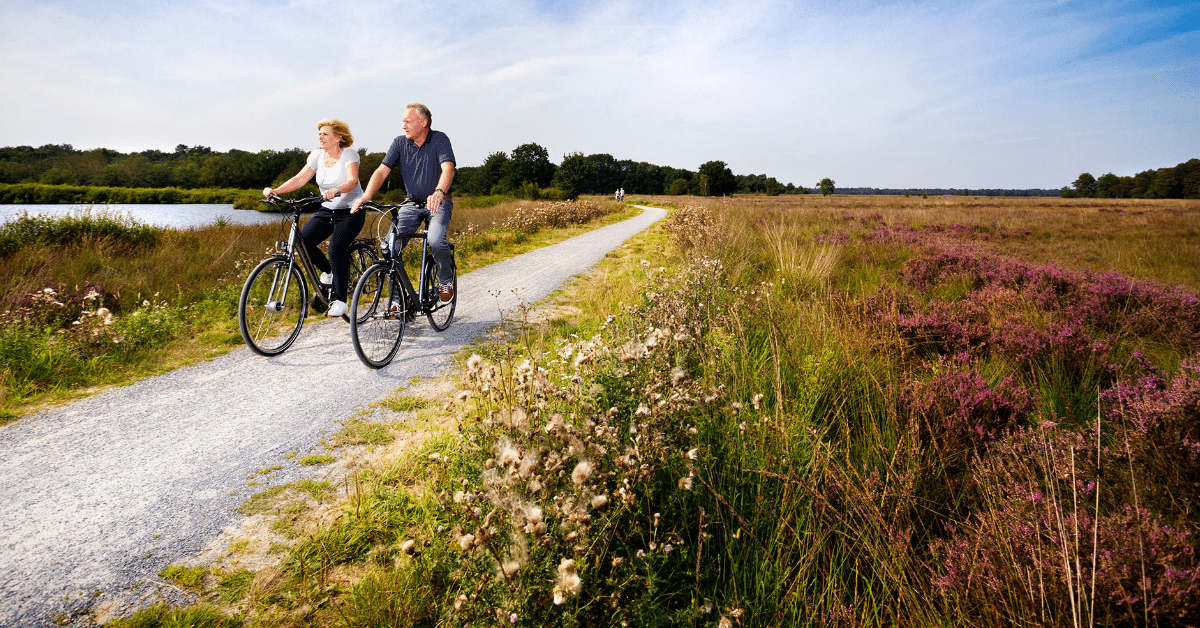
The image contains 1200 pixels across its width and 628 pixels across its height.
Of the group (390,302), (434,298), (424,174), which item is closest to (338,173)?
(424,174)

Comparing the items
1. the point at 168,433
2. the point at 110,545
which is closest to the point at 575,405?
the point at 110,545

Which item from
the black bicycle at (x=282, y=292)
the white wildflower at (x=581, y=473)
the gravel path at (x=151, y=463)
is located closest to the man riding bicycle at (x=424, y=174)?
the black bicycle at (x=282, y=292)

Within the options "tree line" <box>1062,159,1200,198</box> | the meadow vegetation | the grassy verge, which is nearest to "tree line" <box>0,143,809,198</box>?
the grassy verge

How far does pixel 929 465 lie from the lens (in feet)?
8.34

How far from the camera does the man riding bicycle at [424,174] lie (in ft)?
18.7

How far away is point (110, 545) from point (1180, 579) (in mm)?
4148

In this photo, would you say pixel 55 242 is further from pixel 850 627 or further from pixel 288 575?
pixel 850 627

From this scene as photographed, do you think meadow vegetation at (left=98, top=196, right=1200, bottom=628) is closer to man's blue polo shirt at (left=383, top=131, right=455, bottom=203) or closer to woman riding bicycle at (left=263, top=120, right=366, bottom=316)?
woman riding bicycle at (left=263, top=120, right=366, bottom=316)

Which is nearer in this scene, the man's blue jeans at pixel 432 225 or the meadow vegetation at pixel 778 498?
the meadow vegetation at pixel 778 498

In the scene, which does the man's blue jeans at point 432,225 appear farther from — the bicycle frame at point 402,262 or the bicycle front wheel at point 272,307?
the bicycle front wheel at point 272,307

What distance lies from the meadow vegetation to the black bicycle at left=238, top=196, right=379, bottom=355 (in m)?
2.73

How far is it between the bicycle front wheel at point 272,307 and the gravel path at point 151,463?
179mm

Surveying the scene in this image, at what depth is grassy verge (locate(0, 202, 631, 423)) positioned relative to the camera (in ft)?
13.3

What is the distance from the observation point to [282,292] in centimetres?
495
